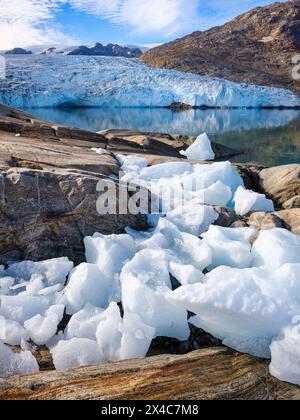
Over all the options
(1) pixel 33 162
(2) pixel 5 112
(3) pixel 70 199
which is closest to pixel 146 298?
(3) pixel 70 199

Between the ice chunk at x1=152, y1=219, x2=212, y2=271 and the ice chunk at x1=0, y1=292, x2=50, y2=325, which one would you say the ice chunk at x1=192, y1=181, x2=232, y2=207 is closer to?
the ice chunk at x1=152, y1=219, x2=212, y2=271

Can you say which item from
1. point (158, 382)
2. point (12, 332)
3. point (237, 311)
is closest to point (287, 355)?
point (237, 311)

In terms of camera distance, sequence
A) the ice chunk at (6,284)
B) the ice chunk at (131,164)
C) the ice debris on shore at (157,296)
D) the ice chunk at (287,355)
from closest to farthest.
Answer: the ice chunk at (287,355) < the ice debris on shore at (157,296) < the ice chunk at (6,284) < the ice chunk at (131,164)

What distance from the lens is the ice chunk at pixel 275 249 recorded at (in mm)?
3439

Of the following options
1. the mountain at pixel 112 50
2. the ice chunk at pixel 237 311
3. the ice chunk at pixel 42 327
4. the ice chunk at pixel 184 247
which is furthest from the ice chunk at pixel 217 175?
the mountain at pixel 112 50

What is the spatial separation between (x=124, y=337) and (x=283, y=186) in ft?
15.5

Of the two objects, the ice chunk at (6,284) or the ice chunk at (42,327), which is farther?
the ice chunk at (6,284)

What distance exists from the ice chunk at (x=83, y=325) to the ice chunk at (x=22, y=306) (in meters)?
0.31

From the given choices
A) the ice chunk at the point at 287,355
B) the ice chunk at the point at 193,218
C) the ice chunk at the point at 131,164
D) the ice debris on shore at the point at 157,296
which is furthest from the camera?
the ice chunk at the point at 131,164

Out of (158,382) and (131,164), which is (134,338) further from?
(131,164)

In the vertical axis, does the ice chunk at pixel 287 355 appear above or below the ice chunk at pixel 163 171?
below

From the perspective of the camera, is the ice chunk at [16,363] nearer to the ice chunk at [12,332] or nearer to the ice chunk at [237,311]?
the ice chunk at [12,332]

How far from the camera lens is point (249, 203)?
5.22 metres

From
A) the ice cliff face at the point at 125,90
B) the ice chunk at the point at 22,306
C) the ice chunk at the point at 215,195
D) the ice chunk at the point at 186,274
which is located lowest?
the ice chunk at the point at 22,306
